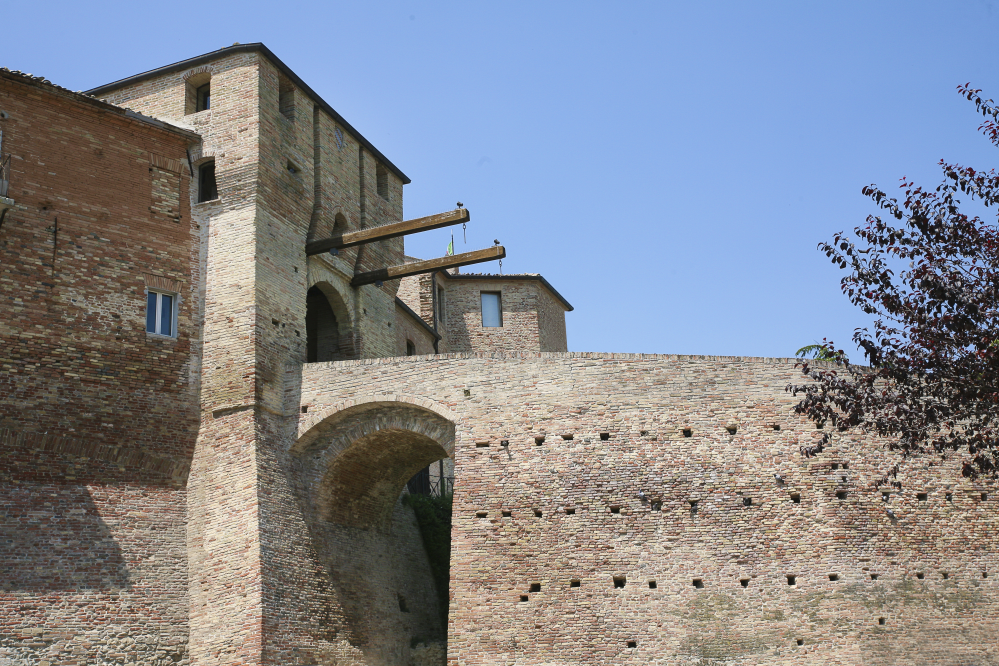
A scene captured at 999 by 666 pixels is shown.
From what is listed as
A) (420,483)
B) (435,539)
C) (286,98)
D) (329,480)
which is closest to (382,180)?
(286,98)

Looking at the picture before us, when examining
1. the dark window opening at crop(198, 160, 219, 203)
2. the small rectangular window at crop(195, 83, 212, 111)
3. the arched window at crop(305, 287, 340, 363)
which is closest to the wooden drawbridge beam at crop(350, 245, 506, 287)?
the arched window at crop(305, 287, 340, 363)

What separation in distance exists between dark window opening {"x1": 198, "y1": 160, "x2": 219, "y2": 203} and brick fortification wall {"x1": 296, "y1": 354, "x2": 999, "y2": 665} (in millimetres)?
Answer: 4491

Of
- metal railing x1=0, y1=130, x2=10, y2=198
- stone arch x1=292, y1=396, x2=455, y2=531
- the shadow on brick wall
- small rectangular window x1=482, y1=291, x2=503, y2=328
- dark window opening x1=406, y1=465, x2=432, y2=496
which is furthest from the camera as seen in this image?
small rectangular window x1=482, y1=291, x2=503, y2=328

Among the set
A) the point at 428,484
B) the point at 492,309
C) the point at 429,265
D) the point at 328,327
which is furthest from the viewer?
the point at 492,309

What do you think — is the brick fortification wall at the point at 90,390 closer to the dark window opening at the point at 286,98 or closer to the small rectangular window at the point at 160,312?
the small rectangular window at the point at 160,312

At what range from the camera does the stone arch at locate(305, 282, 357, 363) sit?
20.7 meters

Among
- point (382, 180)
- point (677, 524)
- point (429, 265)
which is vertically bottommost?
point (677, 524)

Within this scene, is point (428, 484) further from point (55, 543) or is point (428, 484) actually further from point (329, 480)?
point (55, 543)

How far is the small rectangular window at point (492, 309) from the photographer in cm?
2945

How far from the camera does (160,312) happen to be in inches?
692

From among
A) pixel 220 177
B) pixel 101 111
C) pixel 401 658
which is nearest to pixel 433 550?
pixel 401 658

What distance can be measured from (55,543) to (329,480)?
442cm

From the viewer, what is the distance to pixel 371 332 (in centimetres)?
2134

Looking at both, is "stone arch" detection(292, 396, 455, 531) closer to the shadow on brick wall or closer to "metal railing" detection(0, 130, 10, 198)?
the shadow on brick wall
